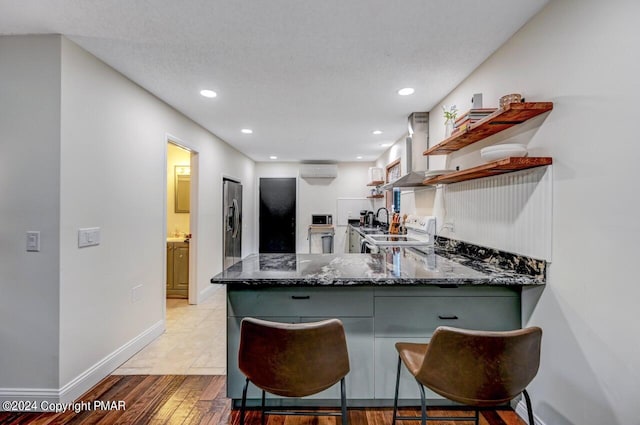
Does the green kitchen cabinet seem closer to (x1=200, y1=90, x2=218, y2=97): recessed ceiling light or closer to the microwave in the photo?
(x1=200, y1=90, x2=218, y2=97): recessed ceiling light

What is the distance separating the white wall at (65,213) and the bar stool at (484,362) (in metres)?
2.24

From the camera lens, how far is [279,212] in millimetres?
7238

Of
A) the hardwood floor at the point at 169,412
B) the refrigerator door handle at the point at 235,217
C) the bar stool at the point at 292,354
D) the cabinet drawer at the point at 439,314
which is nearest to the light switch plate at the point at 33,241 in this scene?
the hardwood floor at the point at 169,412

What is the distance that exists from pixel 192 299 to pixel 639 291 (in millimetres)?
4079

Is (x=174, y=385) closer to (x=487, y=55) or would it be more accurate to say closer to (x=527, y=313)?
(x=527, y=313)

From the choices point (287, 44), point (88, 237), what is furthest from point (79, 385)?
point (287, 44)

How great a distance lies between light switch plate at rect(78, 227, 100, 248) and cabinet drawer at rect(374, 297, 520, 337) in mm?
1999

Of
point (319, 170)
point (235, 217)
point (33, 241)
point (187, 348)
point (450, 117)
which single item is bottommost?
point (187, 348)

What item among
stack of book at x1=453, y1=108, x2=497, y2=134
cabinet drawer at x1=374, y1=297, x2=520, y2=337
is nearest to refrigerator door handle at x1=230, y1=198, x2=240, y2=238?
cabinet drawer at x1=374, y1=297, x2=520, y2=337

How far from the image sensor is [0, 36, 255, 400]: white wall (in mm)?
1896

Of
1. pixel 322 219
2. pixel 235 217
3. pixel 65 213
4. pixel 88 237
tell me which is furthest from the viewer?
pixel 322 219

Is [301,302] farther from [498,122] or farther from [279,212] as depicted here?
[279,212]

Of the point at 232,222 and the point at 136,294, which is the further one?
the point at 232,222

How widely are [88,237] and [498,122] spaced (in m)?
2.80
